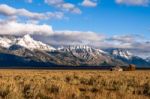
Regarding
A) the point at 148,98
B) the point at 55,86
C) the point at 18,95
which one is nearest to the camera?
the point at 18,95

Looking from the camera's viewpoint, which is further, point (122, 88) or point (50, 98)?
point (122, 88)

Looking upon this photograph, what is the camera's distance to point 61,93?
19.2m

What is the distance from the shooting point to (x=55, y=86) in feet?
71.9

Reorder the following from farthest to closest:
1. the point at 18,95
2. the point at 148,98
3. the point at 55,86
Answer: the point at 55,86 < the point at 148,98 < the point at 18,95

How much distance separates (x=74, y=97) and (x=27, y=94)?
2.33 metres

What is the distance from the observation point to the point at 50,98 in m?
17.3

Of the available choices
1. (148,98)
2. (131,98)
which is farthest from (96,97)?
(148,98)

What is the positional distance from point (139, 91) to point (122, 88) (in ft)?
3.46

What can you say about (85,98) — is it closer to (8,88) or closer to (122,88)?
(8,88)

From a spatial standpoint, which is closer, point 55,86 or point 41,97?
point 41,97

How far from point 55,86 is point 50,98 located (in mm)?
4564

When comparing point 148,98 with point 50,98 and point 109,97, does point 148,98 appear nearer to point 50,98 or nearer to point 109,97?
point 109,97

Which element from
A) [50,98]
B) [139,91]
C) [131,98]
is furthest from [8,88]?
[139,91]

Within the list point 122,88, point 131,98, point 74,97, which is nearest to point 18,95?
point 74,97
